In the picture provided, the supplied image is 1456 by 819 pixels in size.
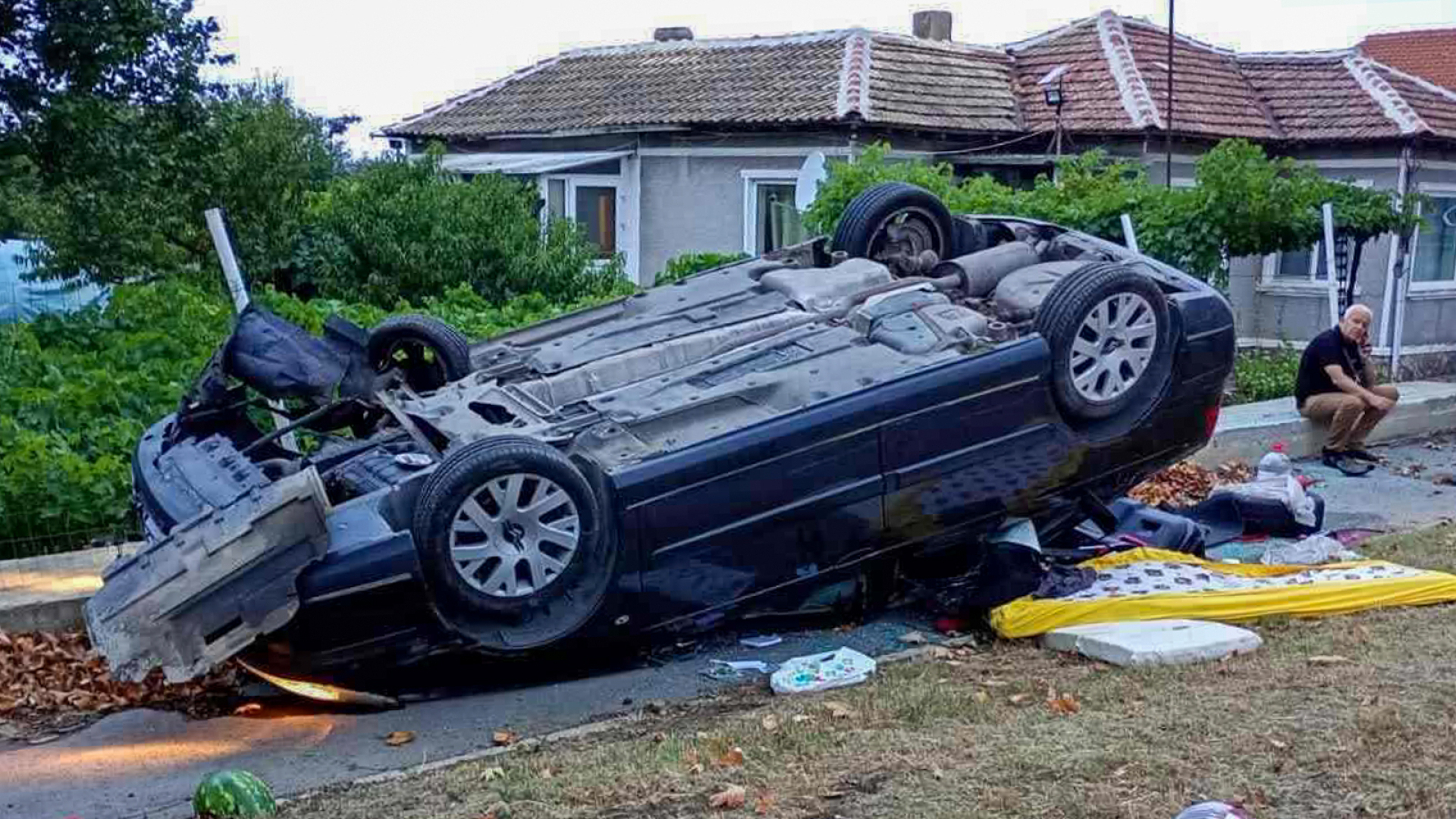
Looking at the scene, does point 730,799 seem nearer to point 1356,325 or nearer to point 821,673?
point 821,673

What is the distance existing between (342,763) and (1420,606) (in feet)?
15.9

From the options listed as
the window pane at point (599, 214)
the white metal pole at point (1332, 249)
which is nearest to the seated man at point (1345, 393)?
the white metal pole at point (1332, 249)

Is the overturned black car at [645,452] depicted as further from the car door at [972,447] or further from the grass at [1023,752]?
the grass at [1023,752]

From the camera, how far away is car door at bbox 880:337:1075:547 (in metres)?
6.31

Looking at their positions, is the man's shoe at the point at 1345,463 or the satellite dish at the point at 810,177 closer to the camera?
the man's shoe at the point at 1345,463

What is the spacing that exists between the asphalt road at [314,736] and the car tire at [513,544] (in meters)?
0.33

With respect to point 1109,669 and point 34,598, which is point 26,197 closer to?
point 34,598

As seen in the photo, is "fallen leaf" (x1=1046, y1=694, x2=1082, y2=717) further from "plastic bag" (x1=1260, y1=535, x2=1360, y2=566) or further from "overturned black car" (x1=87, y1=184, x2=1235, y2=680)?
"plastic bag" (x1=1260, y1=535, x2=1360, y2=566)

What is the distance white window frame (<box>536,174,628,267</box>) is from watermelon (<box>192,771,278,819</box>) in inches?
557

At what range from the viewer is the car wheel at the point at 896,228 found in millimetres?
7879

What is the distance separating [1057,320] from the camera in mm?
6547

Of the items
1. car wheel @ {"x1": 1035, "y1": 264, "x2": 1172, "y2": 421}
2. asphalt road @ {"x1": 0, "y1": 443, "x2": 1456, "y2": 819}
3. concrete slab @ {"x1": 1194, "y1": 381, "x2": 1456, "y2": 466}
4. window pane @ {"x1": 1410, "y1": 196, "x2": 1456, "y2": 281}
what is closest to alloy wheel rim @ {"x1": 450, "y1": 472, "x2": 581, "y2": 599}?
asphalt road @ {"x1": 0, "y1": 443, "x2": 1456, "y2": 819}

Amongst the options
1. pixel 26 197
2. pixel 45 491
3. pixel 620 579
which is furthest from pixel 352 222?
pixel 620 579

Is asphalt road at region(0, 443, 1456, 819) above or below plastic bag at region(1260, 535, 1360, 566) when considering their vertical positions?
below
